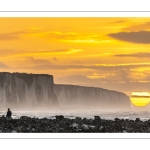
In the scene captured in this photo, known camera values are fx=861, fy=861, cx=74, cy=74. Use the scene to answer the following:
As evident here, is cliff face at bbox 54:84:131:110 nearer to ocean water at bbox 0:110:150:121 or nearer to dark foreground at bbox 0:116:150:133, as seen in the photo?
ocean water at bbox 0:110:150:121

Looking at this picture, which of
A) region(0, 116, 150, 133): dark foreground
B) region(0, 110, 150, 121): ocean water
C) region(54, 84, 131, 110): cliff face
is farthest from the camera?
region(54, 84, 131, 110): cliff face

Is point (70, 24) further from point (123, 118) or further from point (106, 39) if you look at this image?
point (123, 118)

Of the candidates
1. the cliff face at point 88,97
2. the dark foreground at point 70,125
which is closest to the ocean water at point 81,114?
the dark foreground at point 70,125

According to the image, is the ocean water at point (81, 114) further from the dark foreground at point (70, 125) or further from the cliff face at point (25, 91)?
the cliff face at point (25, 91)

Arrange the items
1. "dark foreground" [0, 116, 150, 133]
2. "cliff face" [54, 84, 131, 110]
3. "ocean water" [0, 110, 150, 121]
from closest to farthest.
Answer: "dark foreground" [0, 116, 150, 133] → "ocean water" [0, 110, 150, 121] → "cliff face" [54, 84, 131, 110]

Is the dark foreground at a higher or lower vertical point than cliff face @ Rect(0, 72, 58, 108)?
lower

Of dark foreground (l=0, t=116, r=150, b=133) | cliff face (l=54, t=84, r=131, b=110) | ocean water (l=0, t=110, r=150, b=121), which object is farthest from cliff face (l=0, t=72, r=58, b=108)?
dark foreground (l=0, t=116, r=150, b=133)
